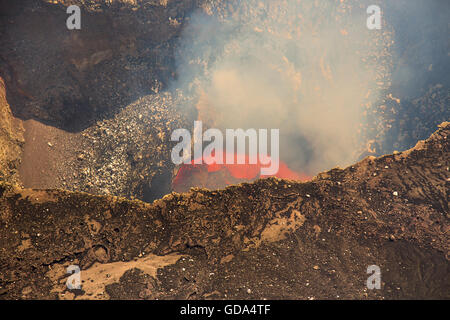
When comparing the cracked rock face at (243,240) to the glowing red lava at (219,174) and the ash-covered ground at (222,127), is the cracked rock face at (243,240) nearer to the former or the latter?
the ash-covered ground at (222,127)

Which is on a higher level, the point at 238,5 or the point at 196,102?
the point at 238,5

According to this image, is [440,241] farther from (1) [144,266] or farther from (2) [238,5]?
(2) [238,5]

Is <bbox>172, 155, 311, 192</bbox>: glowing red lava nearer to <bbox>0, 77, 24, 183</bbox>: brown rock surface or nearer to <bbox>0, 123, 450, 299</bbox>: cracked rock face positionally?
<bbox>0, 123, 450, 299</bbox>: cracked rock face

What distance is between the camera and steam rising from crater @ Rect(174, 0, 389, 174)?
36.0ft

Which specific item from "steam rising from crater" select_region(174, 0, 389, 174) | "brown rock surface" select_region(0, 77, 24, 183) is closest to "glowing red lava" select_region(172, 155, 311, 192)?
"steam rising from crater" select_region(174, 0, 389, 174)

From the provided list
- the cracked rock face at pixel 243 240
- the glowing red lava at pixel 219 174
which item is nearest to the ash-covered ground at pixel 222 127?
the cracked rock face at pixel 243 240

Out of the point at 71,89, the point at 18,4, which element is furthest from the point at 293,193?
the point at 18,4

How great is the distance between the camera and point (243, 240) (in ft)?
19.6

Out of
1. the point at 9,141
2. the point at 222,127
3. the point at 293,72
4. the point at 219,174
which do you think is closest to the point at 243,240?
the point at 219,174

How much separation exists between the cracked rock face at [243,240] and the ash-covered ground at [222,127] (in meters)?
0.03

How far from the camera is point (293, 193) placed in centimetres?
661

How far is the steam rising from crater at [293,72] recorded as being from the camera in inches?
432
